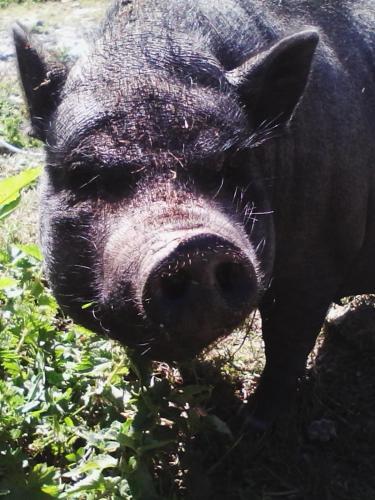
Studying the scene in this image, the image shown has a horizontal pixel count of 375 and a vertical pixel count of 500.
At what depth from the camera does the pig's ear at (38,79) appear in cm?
282

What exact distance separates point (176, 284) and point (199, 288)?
0.06 metres

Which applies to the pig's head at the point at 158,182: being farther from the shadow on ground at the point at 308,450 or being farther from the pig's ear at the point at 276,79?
the shadow on ground at the point at 308,450

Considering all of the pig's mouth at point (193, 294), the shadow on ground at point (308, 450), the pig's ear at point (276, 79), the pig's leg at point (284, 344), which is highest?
the pig's ear at point (276, 79)

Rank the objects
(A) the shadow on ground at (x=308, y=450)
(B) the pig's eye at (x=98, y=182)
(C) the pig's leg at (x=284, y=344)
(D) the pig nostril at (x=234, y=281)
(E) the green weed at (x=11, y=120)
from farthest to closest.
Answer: (E) the green weed at (x=11, y=120) → (C) the pig's leg at (x=284, y=344) → (A) the shadow on ground at (x=308, y=450) → (B) the pig's eye at (x=98, y=182) → (D) the pig nostril at (x=234, y=281)

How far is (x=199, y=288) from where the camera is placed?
216 centimetres

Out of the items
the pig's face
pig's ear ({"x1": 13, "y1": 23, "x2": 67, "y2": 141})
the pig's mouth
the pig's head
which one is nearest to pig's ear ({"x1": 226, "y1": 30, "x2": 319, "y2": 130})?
the pig's head

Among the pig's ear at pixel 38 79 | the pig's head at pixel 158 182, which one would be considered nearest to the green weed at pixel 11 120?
the pig's ear at pixel 38 79

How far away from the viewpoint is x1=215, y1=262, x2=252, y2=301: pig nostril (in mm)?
2256

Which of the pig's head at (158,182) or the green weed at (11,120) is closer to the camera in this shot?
the pig's head at (158,182)

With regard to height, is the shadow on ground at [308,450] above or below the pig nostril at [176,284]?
below

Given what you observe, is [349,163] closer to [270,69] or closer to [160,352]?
[270,69]

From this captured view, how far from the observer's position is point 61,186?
273 cm

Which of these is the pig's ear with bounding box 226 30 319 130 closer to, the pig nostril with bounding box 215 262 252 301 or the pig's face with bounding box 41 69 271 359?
the pig's face with bounding box 41 69 271 359

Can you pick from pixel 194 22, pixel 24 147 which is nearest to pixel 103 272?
pixel 194 22
